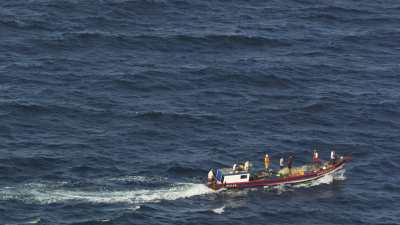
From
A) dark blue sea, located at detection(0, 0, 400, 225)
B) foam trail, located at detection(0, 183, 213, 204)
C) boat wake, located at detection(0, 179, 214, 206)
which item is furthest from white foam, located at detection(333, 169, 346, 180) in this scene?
foam trail, located at detection(0, 183, 213, 204)

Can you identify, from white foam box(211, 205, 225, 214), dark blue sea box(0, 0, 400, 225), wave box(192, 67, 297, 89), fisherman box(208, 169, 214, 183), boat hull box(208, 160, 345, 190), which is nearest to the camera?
white foam box(211, 205, 225, 214)

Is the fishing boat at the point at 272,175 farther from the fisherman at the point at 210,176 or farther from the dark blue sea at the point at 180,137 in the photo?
the dark blue sea at the point at 180,137

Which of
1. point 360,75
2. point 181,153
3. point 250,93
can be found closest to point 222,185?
point 181,153

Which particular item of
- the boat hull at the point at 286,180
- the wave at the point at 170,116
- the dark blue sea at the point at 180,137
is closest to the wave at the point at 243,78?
the dark blue sea at the point at 180,137

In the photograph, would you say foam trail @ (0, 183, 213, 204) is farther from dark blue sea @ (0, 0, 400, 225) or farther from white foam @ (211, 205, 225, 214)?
white foam @ (211, 205, 225, 214)

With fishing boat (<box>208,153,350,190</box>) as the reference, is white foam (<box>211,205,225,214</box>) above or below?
below
